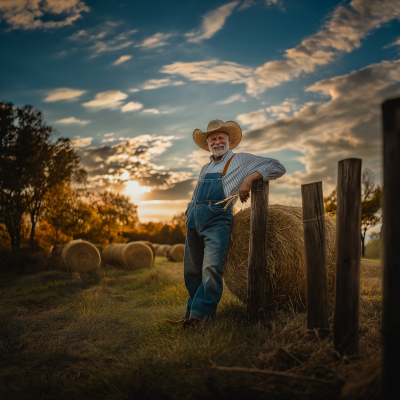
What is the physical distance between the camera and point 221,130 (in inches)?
171

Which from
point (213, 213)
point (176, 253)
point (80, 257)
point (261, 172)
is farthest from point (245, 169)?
point (176, 253)

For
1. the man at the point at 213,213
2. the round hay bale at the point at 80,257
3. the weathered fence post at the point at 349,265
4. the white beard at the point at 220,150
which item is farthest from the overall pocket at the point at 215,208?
the round hay bale at the point at 80,257

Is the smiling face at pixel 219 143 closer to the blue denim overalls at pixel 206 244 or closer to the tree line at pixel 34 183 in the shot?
the blue denim overalls at pixel 206 244

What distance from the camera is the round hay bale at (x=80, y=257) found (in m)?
11.6

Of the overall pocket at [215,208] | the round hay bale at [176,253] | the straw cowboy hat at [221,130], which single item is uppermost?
the straw cowboy hat at [221,130]

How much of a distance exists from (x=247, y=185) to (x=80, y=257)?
32.6 feet

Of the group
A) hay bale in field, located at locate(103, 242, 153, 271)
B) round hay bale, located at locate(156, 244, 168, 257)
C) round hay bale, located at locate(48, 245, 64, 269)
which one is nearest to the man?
round hay bale, located at locate(48, 245, 64, 269)

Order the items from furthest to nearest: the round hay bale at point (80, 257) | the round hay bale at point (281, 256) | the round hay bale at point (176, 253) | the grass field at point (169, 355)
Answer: the round hay bale at point (176, 253)
the round hay bale at point (80, 257)
the round hay bale at point (281, 256)
the grass field at point (169, 355)

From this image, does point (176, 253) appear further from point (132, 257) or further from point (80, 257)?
point (80, 257)

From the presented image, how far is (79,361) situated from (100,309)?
2.18 m

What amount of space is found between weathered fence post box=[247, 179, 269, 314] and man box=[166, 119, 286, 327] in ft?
0.51

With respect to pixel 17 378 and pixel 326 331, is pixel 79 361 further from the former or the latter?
pixel 326 331

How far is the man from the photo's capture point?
3.70 m

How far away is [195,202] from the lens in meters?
4.02
